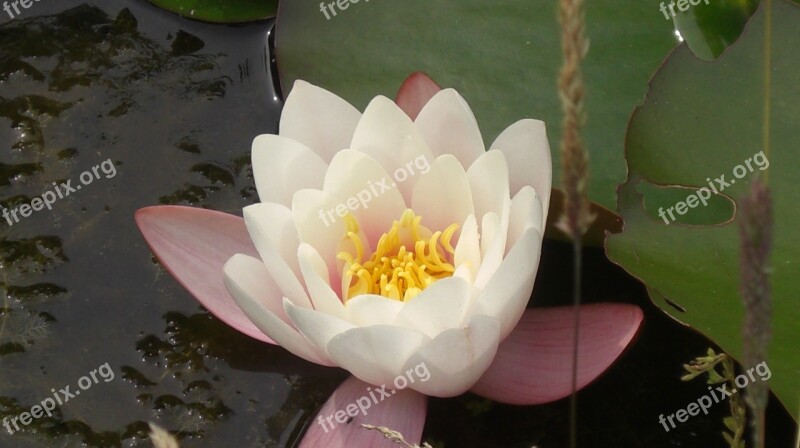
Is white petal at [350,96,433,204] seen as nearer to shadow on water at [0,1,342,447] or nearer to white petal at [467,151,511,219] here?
white petal at [467,151,511,219]

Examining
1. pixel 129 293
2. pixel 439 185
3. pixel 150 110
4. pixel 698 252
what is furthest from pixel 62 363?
pixel 698 252

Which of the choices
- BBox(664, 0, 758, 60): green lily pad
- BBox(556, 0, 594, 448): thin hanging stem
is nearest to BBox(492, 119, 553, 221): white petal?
BBox(664, 0, 758, 60): green lily pad

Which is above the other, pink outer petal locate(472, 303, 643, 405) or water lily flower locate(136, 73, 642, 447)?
water lily flower locate(136, 73, 642, 447)

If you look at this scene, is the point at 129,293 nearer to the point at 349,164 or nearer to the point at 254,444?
the point at 254,444

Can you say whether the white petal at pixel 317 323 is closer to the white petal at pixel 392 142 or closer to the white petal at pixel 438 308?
the white petal at pixel 438 308

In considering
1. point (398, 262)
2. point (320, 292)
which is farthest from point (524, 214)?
point (320, 292)
